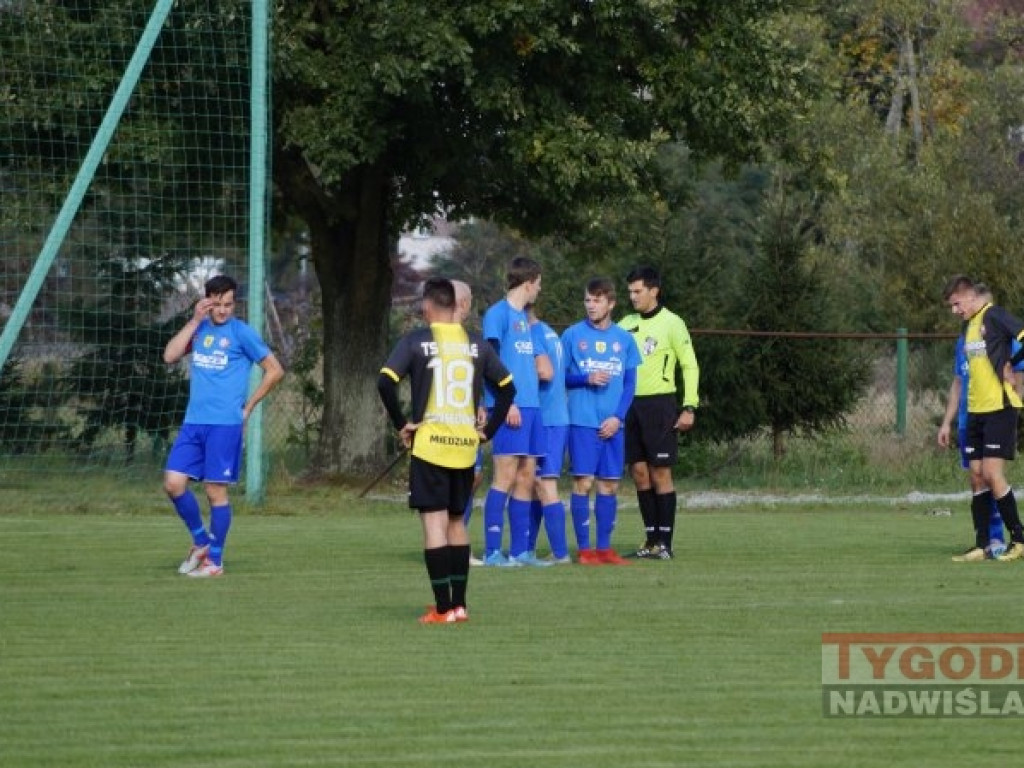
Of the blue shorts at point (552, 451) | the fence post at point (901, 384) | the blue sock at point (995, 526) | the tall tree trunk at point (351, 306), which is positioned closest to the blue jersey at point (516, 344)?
the blue shorts at point (552, 451)

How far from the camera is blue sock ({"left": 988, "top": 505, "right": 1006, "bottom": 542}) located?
1561cm

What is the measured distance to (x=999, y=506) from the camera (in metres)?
15.3

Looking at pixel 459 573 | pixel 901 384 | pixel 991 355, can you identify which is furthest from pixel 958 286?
pixel 901 384

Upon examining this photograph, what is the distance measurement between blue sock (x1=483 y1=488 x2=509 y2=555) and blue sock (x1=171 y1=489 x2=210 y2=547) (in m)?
2.05

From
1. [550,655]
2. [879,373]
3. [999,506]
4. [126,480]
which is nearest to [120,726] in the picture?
[550,655]

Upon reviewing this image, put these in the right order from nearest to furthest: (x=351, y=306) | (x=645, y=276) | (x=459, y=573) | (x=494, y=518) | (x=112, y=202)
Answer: (x=459, y=573) → (x=494, y=518) → (x=645, y=276) → (x=112, y=202) → (x=351, y=306)

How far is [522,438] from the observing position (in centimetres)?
1465

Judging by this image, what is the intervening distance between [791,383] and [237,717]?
18525mm

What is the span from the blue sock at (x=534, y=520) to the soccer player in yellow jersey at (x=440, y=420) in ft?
12.8

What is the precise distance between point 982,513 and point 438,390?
6070 mm

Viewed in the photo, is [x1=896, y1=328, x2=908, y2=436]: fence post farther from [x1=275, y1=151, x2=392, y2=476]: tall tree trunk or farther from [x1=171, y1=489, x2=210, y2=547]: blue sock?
[x1=171, y1=489, x2=210, y2=547]: blue sock

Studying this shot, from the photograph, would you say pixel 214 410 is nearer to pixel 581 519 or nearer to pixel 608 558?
pixel 581 519

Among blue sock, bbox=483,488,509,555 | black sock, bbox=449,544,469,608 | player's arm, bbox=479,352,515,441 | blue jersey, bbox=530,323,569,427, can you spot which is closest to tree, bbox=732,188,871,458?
blue jersey, bbox=530,323,569,427

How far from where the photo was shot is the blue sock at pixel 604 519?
50.4ft
